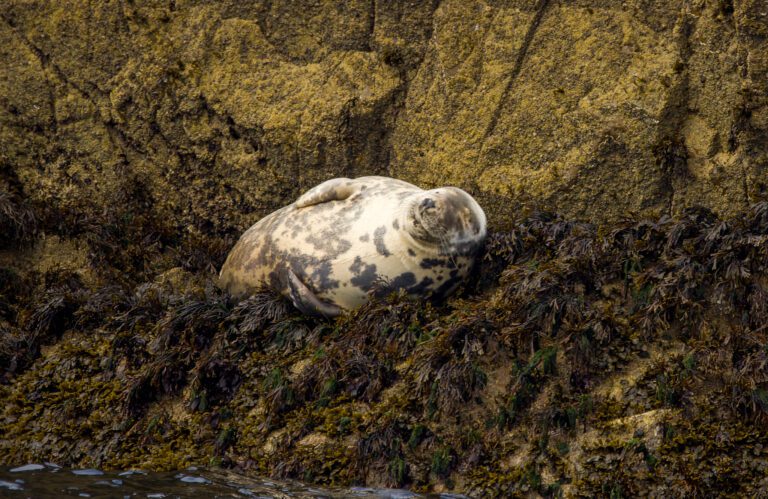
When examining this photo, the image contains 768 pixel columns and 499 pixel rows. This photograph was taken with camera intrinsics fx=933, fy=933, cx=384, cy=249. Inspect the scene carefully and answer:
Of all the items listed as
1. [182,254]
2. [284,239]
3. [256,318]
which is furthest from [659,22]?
[182,254]

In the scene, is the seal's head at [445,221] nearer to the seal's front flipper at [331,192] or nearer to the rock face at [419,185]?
the rock face at [419,185]

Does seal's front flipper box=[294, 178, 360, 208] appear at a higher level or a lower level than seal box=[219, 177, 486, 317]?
higher

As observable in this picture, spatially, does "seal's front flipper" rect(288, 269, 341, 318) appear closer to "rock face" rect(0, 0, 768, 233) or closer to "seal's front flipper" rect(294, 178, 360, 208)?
"seal's front flipper" rect(294, 178, 360, 208)

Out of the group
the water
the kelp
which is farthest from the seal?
the water

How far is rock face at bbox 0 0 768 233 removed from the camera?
603 cm

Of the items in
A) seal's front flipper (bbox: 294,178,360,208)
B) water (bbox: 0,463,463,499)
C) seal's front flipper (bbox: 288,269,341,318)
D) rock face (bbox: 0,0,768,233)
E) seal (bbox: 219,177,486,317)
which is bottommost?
water (bbox: 0,463,463,499)

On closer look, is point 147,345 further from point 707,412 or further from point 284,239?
point 707,412

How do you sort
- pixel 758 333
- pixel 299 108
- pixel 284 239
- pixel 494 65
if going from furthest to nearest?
pixel 299 108, pixel 494 65, pixel 284 239, pixel 758 333

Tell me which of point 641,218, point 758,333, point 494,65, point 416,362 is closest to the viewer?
point 758,333

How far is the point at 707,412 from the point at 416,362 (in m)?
1.50

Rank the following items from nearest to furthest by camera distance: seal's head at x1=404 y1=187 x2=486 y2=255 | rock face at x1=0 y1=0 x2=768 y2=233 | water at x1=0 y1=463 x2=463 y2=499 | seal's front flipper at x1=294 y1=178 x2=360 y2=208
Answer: water at x1=0 y1=463 x2=463 y2=499 → seal's head at x1=404 y1=187 x2=486 y2=255 → rock face at x1=0 y1=0 x2=768 y2=233 → seal's front flipper at x1=294 y1=178 x2=360 y2=208

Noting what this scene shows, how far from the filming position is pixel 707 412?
4.34 m

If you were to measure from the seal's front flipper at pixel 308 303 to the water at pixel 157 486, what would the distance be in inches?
53.2

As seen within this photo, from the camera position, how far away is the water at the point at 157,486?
4207 millimetres
